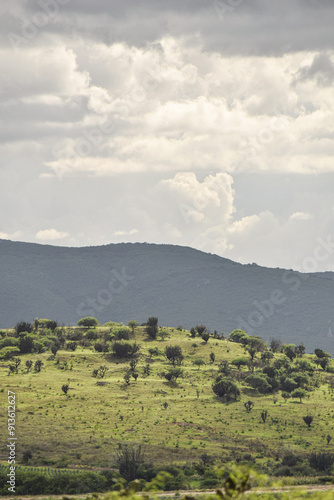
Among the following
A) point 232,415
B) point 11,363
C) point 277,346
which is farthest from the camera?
point 277,346

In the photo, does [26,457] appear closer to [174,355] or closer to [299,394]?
[299,394]

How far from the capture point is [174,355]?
283ft

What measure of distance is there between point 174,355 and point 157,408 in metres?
24.1

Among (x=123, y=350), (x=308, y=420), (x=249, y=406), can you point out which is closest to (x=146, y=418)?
(x=249, y=406)

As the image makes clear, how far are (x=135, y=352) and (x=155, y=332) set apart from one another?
43.3 ft

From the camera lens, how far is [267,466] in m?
44.4

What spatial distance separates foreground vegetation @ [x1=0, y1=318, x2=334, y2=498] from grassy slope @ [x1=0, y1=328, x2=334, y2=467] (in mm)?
128

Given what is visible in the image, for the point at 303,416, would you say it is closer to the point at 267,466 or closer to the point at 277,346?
the point at 267,466

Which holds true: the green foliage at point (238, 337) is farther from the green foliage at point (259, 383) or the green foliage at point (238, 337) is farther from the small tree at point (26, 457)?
the small tree at point (26, 457)

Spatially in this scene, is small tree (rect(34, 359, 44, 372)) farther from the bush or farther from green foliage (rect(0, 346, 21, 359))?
the bush

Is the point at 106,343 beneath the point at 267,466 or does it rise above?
above

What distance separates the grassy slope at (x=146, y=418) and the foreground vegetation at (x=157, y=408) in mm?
128

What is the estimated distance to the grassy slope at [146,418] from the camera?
156 ft

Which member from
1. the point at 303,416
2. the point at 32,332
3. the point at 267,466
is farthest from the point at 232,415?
the point at 32,332
